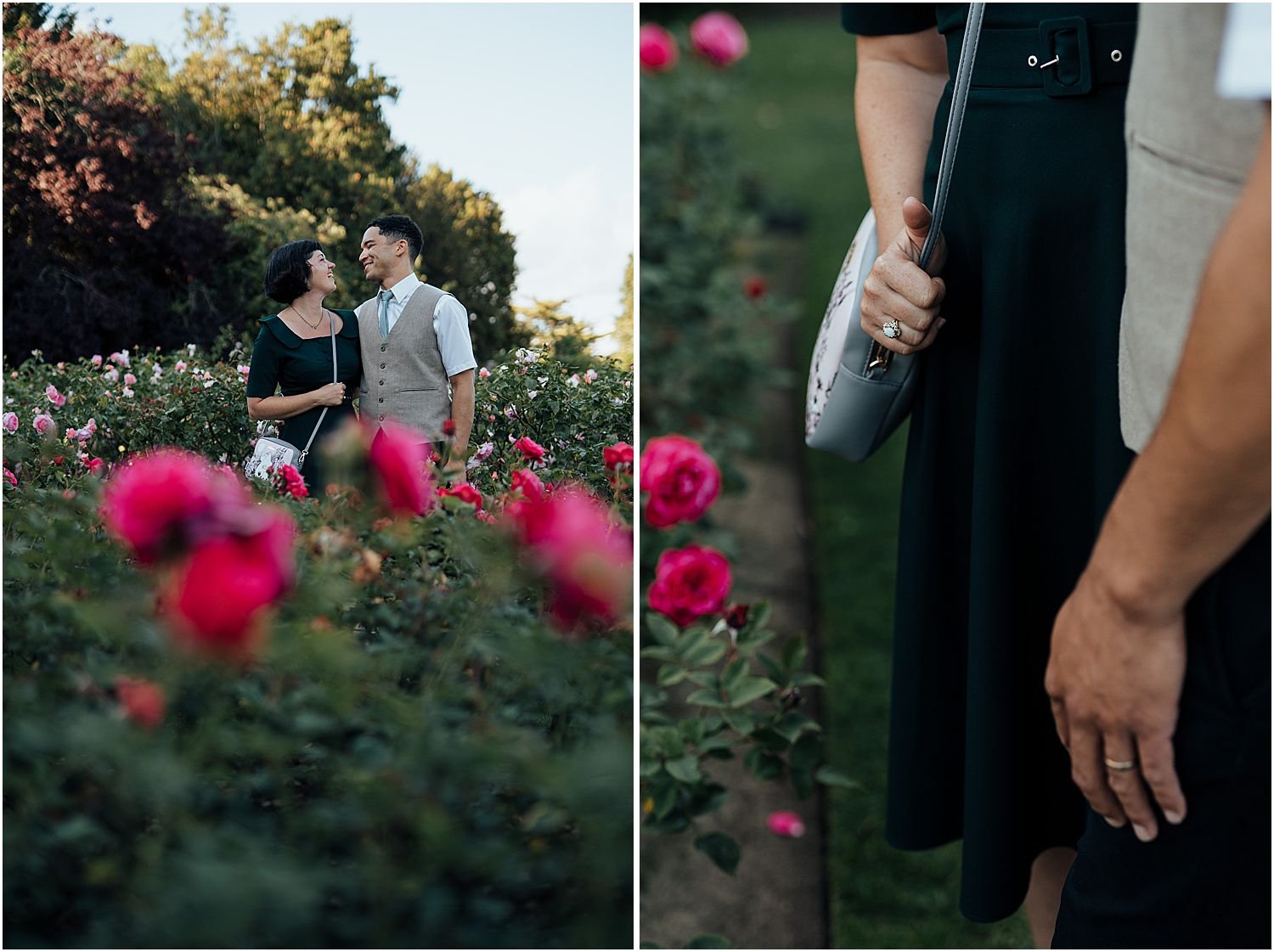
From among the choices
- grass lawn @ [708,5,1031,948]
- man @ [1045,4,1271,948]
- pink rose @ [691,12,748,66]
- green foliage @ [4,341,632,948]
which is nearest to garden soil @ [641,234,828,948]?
grass lawn @ [708,5,1031,948]

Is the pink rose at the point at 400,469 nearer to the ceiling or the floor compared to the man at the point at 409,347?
nearer to the floor

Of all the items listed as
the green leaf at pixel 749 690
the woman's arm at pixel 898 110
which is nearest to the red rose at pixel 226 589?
the woman's arm at pixel 898 110

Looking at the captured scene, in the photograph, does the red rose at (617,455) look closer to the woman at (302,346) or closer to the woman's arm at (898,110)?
the woman at (302,346)

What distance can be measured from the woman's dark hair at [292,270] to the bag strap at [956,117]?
610 mm

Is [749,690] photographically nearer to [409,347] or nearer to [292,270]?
[409,347]

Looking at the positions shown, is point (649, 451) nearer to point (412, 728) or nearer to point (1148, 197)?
point (412, 728)

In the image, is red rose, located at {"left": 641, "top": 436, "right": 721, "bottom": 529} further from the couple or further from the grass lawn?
the grass lawn

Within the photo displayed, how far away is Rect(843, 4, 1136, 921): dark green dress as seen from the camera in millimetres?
976

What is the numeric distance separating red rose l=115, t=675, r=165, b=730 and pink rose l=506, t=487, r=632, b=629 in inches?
13.3

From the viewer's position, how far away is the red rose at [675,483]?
1624mm

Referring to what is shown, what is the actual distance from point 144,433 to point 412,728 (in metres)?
0.39

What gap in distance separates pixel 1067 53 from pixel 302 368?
0.77 meters

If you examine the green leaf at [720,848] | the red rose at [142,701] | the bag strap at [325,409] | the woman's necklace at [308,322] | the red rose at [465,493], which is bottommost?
the green leaf at [720,848]

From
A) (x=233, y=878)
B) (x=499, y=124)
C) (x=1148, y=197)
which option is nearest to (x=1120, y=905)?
(x=1148, y=197)
